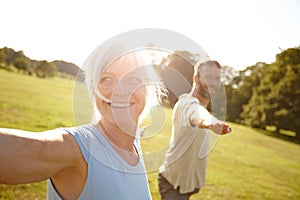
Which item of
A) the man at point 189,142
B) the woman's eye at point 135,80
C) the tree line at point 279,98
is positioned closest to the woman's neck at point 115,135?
the woman's eye at point 135,80

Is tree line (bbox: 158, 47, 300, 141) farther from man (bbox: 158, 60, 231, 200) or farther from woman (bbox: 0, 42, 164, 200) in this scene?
woman (bbox: 0, 42, 164, 200)

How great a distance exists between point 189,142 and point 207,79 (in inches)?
27.1

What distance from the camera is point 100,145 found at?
118 centimetres

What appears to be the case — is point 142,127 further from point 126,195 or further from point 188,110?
point 188,110

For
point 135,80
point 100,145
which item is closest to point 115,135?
point 100,145

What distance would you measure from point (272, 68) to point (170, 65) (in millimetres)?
42551

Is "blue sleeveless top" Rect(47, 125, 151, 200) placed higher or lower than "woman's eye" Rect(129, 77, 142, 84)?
lower

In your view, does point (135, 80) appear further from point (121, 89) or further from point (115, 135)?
point (115, 135)

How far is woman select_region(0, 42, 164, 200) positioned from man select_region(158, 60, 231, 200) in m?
1.27

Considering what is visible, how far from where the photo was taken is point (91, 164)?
1062 millimetres

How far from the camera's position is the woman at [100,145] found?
2.70ft

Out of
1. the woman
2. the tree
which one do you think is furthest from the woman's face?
the tree

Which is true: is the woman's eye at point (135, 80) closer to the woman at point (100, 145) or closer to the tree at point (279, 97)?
the woman at point (100, 145)

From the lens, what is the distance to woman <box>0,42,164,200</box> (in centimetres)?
82
